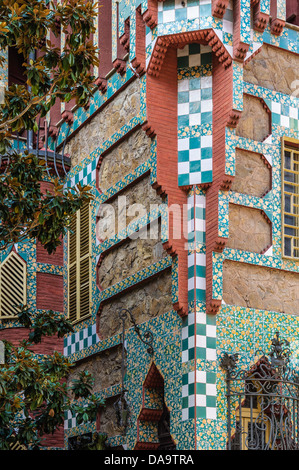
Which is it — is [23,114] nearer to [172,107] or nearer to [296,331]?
[172,107]

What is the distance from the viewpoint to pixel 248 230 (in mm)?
13766

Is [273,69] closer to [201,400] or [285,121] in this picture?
[285,121]

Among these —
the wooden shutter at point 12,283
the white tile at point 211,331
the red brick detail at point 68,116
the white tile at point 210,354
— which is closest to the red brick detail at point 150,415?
the white tile at point 210,354

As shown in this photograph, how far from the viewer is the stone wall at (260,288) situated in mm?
13398

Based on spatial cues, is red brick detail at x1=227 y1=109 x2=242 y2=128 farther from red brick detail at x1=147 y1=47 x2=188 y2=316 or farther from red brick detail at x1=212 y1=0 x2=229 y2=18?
red brick detail at x1=212 y1=0 x2=229 y2=18

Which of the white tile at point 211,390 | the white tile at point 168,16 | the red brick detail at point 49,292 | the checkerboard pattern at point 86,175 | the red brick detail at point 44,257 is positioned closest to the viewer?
the white tile at point 211,390

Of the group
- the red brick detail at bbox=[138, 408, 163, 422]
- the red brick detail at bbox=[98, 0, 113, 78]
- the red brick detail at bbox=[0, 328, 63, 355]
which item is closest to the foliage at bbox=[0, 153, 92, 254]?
the red brick detail at bbox=[138, 408, 163, 422]

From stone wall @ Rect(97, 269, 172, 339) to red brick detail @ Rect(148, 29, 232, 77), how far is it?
3.01 m

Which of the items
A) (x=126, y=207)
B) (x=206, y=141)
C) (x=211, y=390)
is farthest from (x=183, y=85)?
(x=211, y=390)

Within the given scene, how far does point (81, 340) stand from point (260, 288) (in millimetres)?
4064

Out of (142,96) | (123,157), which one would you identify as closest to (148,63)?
(142,96)

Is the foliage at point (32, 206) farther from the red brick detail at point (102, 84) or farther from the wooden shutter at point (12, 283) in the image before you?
the wooden shutter at point (12, 283)

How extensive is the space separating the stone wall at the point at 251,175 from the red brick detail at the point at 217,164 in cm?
47

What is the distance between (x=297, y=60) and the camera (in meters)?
14.9
